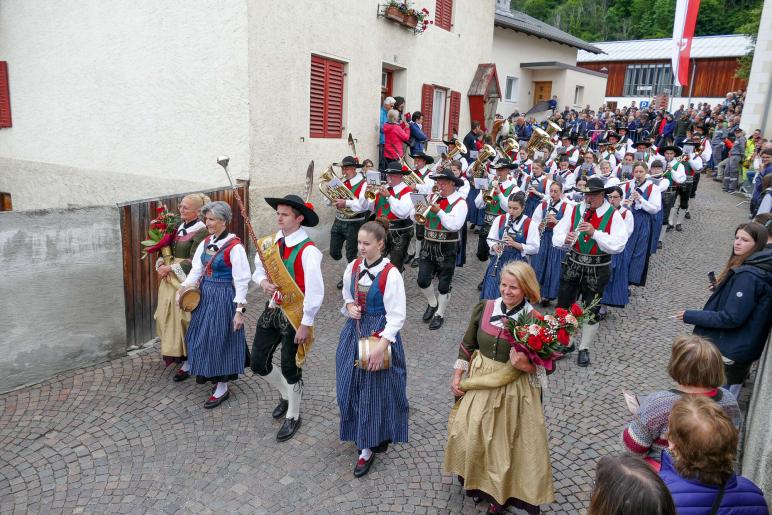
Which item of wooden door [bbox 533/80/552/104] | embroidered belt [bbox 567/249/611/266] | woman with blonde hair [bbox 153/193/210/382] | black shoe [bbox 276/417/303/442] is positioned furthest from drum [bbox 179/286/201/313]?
wooden door [bbox 533/80/552/104]

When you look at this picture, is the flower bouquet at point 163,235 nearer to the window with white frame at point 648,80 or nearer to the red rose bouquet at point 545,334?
the red rose bouquet at point 545,334

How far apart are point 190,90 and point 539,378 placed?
7659 millimetres

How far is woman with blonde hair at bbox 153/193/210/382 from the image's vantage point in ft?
18.4

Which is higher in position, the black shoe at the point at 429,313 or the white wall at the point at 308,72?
the white wall at the point at 308,72

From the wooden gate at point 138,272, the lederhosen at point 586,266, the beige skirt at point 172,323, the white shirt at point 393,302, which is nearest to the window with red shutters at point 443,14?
the lederhosen at point 586,266

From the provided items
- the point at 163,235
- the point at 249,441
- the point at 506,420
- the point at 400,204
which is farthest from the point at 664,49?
the point at 249,441

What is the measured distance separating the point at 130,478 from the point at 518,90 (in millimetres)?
21690

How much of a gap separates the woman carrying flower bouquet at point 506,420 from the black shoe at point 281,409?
6.65 feet

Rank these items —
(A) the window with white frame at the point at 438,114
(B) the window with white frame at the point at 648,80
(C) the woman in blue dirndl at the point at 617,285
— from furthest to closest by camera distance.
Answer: (B) the window with white frame at the point at 648,80 → (A) the window with white frame at the point at 438,114 → (C) the woman in blue dirndl at the point at 617,285

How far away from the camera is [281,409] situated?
509cm

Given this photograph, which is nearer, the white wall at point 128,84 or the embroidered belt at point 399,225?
the embroidered belt at point 399,225

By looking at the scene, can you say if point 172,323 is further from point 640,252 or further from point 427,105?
point 427,105

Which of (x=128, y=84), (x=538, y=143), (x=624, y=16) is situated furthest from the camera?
(x=624, y=16)

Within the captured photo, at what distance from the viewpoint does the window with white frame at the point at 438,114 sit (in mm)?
14297
